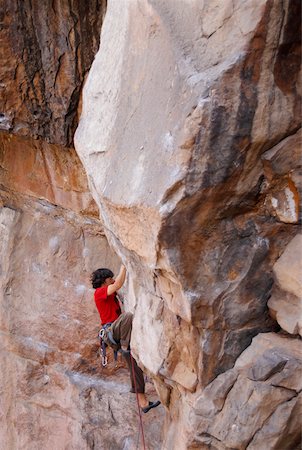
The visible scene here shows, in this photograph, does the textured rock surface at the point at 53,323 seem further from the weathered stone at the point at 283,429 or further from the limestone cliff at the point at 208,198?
the weathered stone at the point at 283,429

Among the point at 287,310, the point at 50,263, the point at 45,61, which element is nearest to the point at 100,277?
the point at 50,263

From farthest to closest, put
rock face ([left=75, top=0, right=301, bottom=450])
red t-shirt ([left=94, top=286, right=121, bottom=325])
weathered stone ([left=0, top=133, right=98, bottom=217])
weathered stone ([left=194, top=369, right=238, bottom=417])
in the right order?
weathered stone ([left=0, top=133, right=98, bottom=217]), red t-shirt ([left=94, top=286, right=121, bottom=325]), weathered stone ([left=194, top=369, right=238, bottom=417]), rock face ([left=75, top=0, right=301, bottom=450])

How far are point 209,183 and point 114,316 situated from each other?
2.07 metres

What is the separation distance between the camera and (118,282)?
173 inches

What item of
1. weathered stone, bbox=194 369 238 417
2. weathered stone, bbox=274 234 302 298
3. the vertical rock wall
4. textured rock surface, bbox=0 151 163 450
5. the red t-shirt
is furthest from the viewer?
textured rock surface, bbox=0 151 163 450

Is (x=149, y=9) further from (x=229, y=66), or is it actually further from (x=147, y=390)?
(x=147, y=390)

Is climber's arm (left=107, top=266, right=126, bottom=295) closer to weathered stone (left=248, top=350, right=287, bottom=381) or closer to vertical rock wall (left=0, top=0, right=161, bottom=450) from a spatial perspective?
vertical rock wall (left=0, top=0, right=161, bottom=450)

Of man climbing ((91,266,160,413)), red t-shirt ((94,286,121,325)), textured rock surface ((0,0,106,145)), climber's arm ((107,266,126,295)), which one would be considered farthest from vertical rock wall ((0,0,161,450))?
climber's arm ((107,266,126,295))

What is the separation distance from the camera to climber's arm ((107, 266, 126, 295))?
4.36 m

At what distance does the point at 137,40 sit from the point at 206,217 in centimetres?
89

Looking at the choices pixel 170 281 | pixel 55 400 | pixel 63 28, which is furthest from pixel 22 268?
pixel 170 281

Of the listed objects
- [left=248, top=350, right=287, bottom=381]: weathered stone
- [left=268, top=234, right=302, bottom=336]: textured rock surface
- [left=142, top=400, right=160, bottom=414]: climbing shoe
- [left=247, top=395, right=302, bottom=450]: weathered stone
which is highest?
[left=268, top=234, right=302, bottom=336]: textured rock surface

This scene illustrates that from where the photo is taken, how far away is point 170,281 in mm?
3162

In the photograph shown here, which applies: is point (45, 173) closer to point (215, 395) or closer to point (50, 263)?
point (50, 263)
